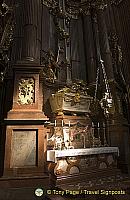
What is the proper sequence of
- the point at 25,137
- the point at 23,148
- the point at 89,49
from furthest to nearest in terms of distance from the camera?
1. the point at 89,49
2. the point at 25,137
3. the point at 23,148

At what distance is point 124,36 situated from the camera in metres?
10.7

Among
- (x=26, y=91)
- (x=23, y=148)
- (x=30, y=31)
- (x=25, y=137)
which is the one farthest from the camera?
(x=30, y=31)

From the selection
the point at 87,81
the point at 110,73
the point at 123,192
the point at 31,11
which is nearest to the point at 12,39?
the point at 31,11

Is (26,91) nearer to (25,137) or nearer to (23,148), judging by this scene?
(25,137)

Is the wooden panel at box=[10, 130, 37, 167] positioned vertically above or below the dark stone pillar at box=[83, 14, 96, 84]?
below

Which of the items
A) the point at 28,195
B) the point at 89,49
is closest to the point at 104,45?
the point at 89,49

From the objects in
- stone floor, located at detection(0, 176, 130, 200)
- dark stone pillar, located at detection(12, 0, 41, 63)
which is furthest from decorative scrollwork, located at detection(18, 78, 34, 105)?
stone floor, located at detection(0, 176, 130, 200)

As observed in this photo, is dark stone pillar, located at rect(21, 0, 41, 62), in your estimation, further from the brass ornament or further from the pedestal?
the pedestal

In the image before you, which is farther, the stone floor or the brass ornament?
the brass ornament

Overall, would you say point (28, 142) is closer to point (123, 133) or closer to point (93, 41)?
point (123, 133)

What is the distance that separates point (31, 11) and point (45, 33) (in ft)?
5.16

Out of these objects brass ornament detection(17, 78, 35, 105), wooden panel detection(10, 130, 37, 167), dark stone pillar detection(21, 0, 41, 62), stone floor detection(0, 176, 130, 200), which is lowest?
stone floor detection(0, 176, 130, 200)

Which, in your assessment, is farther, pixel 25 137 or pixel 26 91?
pixel 26 91

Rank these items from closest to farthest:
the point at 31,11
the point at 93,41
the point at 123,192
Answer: the point at 123,192, the point at 31,11, the point at 93,41
